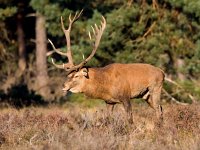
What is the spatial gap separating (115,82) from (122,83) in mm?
160

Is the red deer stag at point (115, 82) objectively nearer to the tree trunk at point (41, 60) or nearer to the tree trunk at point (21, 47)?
the tree trunk at point (41, 60)

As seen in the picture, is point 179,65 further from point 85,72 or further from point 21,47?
point 21,47

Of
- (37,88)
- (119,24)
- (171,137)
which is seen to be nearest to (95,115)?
(171,137)

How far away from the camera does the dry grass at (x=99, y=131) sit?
9414mm

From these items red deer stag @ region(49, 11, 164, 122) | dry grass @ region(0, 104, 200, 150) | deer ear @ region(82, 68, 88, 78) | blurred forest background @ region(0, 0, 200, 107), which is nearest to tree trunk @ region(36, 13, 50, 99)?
blurred forest background @ region(0, 0, 200, 107)

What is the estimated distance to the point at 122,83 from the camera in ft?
45.3

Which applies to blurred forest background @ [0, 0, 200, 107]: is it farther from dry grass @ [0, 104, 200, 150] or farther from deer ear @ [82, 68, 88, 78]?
dry grass @ [0, 104, 200, 150]

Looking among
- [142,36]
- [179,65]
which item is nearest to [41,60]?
[142,36]

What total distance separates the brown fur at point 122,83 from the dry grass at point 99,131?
57 centimetres

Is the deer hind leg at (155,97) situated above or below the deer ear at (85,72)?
below

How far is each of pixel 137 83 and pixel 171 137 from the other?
4.07 meters

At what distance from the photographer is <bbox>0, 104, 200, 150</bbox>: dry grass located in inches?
371

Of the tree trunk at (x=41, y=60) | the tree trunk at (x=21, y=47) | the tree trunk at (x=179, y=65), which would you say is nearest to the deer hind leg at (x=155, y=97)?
the tree trunk at (x=179, y=65)

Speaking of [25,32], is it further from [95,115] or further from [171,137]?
[171,137]
